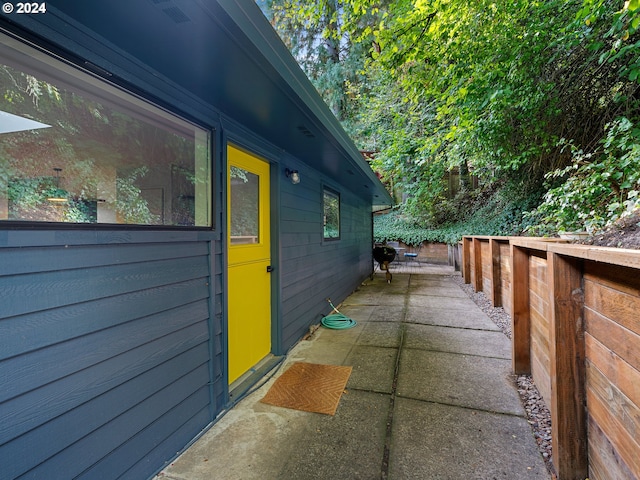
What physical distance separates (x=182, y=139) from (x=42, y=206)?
0.87 m

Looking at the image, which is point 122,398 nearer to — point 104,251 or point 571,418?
point 104,251

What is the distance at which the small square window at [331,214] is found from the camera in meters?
4.56

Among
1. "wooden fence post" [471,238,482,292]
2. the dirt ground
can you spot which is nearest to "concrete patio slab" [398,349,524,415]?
the dirt ground

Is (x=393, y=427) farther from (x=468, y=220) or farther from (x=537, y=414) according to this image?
(x=468, y=220)

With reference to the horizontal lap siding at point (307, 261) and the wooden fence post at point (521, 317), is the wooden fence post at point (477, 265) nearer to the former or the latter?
the horizontal lap siding at point (307, 261)

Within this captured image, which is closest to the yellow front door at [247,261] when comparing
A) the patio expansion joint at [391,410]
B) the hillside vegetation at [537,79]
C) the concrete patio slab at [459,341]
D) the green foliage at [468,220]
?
the patio expansion joint at [391,410]

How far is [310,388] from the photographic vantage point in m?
2.32

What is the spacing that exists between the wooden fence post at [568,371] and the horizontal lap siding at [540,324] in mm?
569

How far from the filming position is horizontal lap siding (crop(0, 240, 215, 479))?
3.36 ft

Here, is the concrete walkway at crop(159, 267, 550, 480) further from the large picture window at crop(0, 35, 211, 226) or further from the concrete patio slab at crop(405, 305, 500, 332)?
the large picture window at crop(0, 35, 211, 226)

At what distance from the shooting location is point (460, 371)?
2.56m

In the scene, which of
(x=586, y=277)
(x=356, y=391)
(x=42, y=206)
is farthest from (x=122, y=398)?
(x=586, y=277)

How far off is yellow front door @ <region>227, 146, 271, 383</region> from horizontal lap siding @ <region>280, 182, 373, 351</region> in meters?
0.23

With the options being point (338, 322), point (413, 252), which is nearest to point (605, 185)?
point (338, 322)
